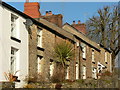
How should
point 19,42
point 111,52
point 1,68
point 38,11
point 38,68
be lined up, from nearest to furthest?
point 1,68, point 19,42, point 38,68, point 38,11, point 111,52

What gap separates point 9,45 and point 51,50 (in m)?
5.85

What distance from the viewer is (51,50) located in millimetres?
20688

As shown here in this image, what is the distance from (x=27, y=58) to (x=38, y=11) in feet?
16.9

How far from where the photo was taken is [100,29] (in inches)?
1447

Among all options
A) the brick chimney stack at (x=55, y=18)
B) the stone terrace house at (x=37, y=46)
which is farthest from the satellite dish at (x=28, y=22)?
the brick chimney stack at (x=55, y=18)

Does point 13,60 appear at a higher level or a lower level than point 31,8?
lower

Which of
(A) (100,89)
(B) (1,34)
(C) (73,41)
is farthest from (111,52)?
(B) (1,34)

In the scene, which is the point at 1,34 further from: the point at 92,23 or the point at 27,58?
the point at 92,23

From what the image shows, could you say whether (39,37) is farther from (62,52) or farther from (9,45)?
(9,45)

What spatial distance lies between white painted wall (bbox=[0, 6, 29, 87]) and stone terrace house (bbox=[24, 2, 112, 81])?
2.51 feet

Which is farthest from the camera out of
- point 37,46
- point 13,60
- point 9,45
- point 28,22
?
point 37,46

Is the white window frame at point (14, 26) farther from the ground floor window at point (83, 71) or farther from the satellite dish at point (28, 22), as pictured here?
the ground floor window at point (83, 71)

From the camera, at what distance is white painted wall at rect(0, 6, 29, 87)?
48.0 ft

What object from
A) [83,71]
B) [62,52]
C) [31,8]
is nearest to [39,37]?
[62,52]
